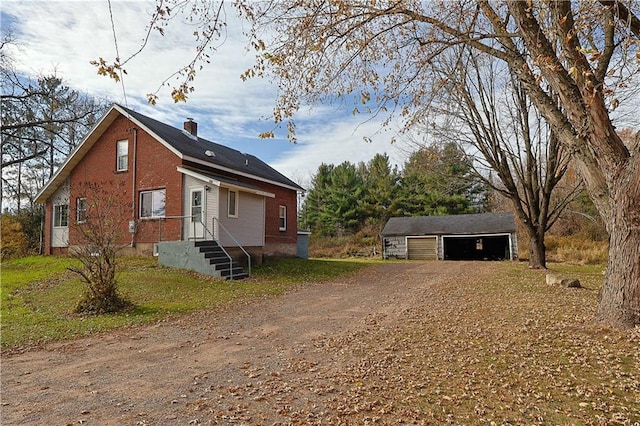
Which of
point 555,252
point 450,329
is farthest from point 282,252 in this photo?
point 555,252

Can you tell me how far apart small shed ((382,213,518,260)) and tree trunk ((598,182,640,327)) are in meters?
23.4

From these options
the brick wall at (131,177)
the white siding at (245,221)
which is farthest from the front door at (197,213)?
the white siding at (245,221)

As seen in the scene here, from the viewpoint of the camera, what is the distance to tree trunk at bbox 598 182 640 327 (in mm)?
5965

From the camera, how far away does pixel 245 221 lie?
58.4ft

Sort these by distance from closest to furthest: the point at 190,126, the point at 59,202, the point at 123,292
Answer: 1. the point at 123,292
2. the point at 59,202
3. the point at 190,126

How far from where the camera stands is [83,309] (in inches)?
349

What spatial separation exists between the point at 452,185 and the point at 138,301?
1481cm

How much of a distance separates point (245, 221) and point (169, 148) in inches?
179

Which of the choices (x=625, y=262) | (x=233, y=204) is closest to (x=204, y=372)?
(x=625, y=262)

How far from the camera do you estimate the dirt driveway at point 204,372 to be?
12.9 feet

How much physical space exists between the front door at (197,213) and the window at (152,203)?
1672 millimetres

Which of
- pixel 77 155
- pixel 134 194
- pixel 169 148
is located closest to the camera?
pixel 169 148

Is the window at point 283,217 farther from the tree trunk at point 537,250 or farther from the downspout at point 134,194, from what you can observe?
the tree trunk at point 537,250

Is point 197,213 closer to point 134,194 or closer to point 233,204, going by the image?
point 233,204
